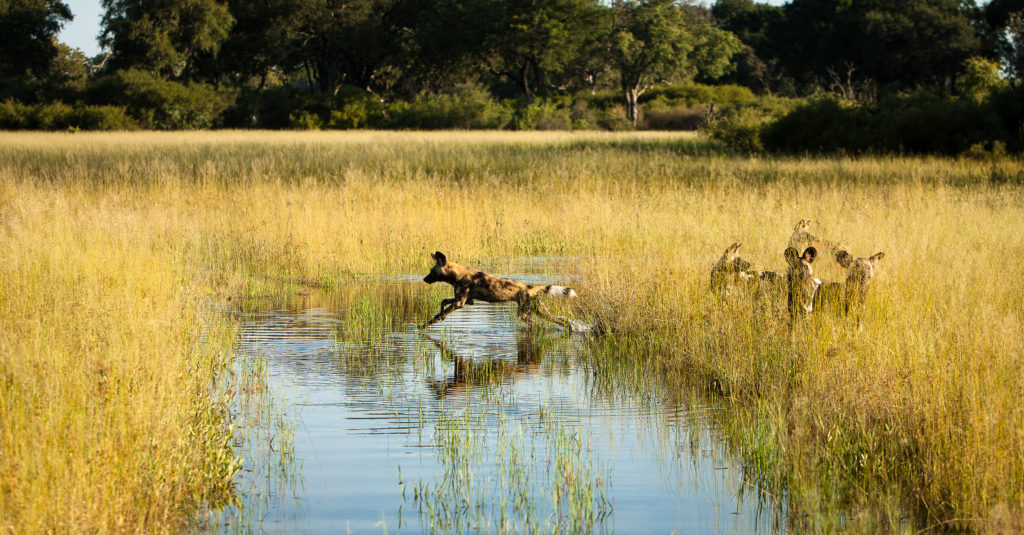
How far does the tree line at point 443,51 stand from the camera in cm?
6088

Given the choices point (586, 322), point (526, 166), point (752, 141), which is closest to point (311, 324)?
point (586, 322)

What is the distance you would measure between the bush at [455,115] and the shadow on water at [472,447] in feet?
163

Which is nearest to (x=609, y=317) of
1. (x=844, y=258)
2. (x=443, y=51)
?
(x=844, y=258)

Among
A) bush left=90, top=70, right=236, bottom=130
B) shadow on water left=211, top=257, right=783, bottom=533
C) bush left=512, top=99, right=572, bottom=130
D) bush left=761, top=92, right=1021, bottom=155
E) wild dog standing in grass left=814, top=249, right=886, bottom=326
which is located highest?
bush left=90, top=70, right=236, bottom=130

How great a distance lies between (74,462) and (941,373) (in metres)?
4.37

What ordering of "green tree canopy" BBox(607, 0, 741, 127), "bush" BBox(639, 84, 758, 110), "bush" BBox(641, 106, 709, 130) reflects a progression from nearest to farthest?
1. "bush" BBox(641, 106, 709, 130)
2. "bush" BBox(639, 84, 758, 110)
3. "green tree canopy" BBox(607, 0, 741, 127)

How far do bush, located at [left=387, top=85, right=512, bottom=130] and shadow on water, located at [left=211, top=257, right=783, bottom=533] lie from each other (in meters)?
49.7

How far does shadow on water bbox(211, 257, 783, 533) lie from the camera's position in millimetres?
5324

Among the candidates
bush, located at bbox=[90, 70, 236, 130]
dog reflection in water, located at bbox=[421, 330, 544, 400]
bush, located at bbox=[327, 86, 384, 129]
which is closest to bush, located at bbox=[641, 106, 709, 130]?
bush, located at bbox=[327, 86, 384, 129]

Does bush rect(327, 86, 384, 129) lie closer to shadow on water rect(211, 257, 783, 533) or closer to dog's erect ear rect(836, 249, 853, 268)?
shadow on water rect(211, 257, 783, 533)

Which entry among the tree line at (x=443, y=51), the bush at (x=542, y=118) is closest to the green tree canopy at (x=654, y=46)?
the tree line at (x=443, y=51)

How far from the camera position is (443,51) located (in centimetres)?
7150

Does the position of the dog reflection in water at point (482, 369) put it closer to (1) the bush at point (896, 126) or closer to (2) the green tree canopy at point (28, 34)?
(1) the bush at point (896, 126)

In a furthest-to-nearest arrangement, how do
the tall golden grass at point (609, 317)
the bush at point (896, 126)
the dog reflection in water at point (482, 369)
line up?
the bush at point (896, 126), the dog reflection in water at point (482, 369), the tall golden grass at point (609, 317)
